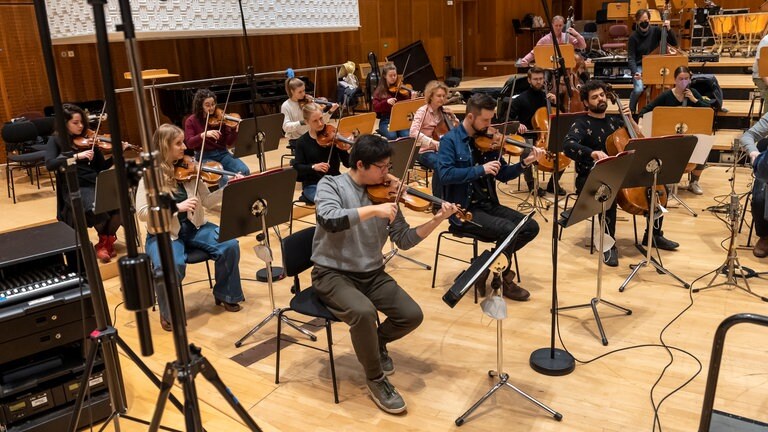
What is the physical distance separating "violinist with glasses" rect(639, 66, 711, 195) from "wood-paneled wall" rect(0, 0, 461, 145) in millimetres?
7057

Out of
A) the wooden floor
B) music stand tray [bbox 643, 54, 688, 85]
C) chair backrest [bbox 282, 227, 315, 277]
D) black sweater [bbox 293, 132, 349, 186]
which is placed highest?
music stand tray [bbox 643, 54, 688, 85]

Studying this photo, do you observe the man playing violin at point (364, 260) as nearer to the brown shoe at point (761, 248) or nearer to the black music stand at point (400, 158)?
the black music stand at point (400, 158)

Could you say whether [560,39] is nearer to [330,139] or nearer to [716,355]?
[330,139]

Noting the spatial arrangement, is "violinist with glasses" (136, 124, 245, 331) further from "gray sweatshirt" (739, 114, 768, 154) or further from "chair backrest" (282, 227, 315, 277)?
"gray sweatshirt" (739, 114, 768, 154)

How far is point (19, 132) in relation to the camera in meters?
7.77

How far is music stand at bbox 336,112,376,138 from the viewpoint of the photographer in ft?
18.7

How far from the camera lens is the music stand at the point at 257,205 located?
12.2 ft

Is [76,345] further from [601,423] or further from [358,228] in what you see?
[601,423]

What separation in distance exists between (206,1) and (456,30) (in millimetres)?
9249

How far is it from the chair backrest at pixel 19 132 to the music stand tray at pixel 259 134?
11.6 feet

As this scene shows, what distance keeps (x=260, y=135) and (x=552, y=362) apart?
141 inches

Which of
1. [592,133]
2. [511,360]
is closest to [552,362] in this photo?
[511,360]

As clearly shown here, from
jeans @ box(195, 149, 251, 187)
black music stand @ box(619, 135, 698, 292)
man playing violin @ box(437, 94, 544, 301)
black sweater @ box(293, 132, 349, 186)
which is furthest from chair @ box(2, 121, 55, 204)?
black music stand @ box(619, 135, 698, 292)

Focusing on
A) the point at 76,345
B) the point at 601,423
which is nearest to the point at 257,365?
the point at 76,345
